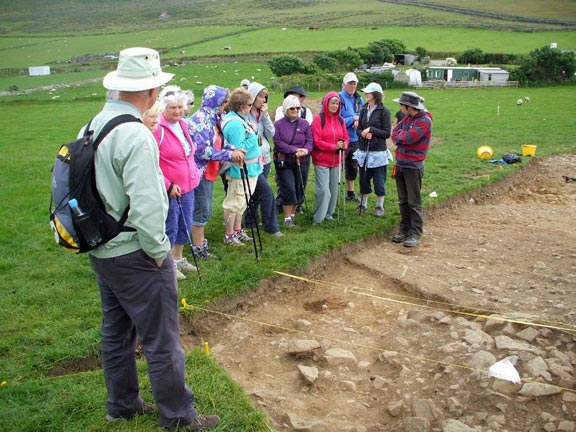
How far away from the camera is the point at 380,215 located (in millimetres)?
11859

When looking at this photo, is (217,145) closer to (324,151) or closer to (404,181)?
(324,151)

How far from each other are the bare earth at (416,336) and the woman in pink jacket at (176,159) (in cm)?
152

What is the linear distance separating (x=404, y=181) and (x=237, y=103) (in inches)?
137

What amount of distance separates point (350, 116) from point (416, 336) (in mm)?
6193

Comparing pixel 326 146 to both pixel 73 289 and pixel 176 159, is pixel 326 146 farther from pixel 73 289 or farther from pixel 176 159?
pixel 73 289

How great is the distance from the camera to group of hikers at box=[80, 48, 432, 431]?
438cm

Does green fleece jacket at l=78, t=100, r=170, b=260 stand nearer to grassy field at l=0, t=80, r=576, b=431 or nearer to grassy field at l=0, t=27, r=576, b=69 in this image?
grassy field at l=0, t=80, r=576, b=431

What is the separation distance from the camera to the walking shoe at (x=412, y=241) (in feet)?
34.4

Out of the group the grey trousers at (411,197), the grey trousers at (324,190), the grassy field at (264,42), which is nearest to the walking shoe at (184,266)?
the grey trousers at (324,190)

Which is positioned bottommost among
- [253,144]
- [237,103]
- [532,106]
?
[532,106]

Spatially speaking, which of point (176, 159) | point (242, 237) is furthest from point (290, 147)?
point (176, 159)

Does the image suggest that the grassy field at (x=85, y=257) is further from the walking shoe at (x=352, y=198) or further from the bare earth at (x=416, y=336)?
the walking shoe at (x=352, y=198)

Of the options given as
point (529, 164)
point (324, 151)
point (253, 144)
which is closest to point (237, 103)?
point (253, 144)

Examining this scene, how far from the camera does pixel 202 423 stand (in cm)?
503
